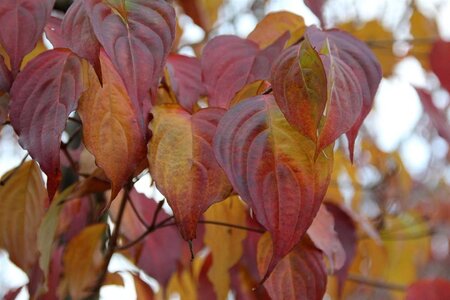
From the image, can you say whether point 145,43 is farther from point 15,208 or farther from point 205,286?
point 205,286

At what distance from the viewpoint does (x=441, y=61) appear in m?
0.98

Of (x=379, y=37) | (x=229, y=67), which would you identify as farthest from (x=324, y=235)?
(x=379, y=37)

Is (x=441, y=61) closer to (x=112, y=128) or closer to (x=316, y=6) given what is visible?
(x=316, y=6)

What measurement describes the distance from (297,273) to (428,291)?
29 cm

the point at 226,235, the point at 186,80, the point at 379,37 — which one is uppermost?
the point at 186,80

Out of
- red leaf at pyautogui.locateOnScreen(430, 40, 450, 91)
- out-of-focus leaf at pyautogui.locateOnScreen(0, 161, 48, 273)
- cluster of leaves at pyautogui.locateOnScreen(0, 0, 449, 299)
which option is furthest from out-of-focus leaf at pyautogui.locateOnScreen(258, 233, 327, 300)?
red leaf at pyautogui.locateOnScreen(430, 40, 450, 91)

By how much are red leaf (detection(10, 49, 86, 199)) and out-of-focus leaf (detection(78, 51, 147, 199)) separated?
0.01 m

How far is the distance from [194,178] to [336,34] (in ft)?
0.56

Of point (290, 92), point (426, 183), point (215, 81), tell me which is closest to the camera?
point (290, 92)

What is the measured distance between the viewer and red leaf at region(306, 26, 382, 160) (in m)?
0.53

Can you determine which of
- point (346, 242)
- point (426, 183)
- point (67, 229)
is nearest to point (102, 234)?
point (67, 229)

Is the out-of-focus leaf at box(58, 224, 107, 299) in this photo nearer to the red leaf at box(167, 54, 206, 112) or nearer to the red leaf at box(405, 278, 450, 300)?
the red leaf at box(167, 54, 206, 112)

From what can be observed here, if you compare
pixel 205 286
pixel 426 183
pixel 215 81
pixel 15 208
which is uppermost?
pixel 215 81

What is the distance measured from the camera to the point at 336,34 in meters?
0.63
